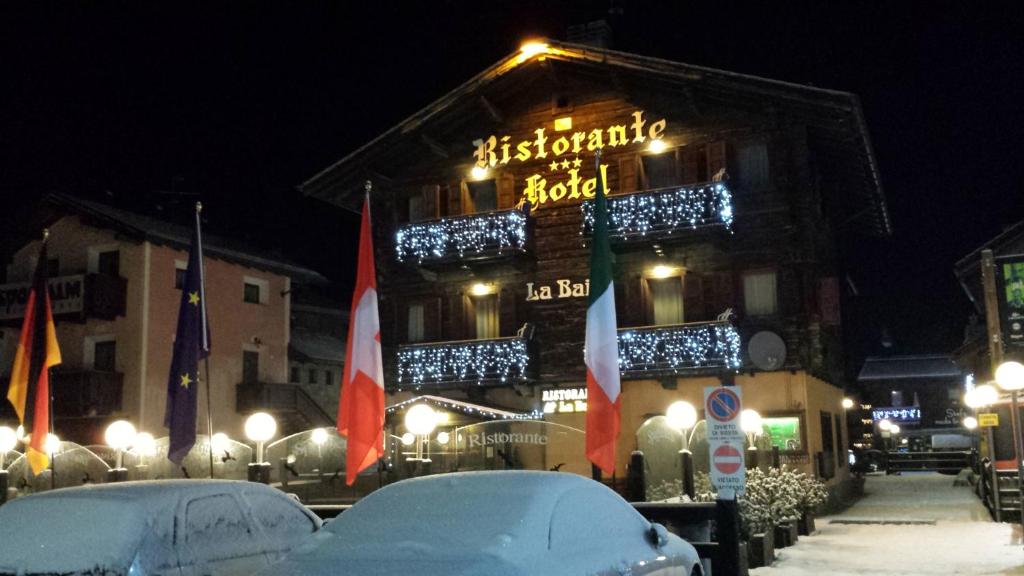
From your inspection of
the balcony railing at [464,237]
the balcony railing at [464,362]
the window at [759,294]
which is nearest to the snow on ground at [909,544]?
the window at [759,294]

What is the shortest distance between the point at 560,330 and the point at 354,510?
19.1 m

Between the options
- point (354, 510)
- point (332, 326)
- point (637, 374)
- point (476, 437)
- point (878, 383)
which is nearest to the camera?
point (354, 510)

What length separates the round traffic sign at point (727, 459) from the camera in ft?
36.7

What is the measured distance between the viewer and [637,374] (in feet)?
79.4

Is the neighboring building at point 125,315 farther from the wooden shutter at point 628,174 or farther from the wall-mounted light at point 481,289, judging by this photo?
the wooden shutter at point 628,174

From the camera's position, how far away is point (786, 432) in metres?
23.3

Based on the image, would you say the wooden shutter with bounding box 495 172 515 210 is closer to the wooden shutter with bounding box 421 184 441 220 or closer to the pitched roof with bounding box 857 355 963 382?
the wooden shutter with bounding box 421 184 441 220

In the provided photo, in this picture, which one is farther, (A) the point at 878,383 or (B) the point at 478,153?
(A) the point at 878,383

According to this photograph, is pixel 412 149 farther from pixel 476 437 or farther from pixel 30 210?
pixel 30 210

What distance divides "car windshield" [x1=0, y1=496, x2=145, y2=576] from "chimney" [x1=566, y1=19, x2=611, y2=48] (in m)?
22.7

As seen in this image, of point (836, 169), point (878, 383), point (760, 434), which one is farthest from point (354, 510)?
point (878, 383)

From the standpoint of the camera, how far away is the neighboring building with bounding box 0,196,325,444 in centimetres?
3041

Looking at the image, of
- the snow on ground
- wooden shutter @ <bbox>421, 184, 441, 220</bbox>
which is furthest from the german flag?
wooden shutter @ <bbox>421, 184, 441, 220</bbox>

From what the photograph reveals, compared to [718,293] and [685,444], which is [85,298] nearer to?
[718,293]
